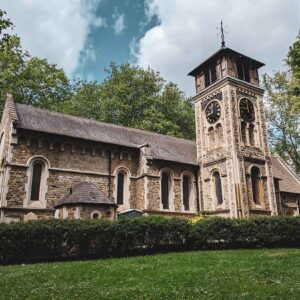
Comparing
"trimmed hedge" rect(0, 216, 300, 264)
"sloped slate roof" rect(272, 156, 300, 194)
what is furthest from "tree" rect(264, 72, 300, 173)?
"trimmed hedge" rect(0, 216, 300, 264)

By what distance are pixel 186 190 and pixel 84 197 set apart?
991cm

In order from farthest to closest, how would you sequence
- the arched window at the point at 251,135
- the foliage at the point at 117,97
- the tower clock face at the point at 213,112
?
the foliage at the point at 117,97, the tower clock face at the point at 213,112, the arched window at the point at 251,135

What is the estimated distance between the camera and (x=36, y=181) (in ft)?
63.5

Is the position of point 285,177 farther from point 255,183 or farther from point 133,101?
point 133,101

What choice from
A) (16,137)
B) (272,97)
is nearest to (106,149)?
(16,137)

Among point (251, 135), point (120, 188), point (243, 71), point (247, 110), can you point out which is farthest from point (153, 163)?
point (243, 71)

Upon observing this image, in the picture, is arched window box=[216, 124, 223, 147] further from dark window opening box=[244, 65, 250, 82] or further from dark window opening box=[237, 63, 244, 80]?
dark window opening box=[244, 65, 250, 82]

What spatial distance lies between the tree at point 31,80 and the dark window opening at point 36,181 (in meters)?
15.0

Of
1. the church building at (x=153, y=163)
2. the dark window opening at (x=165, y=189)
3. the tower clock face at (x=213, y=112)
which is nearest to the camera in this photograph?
the church building at (x=153, y=163)

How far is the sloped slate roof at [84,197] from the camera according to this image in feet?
58.1

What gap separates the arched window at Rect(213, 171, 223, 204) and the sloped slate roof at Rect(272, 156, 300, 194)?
831 centimetres

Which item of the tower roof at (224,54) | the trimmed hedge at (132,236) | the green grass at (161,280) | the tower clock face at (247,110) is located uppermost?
the tower roof at (224,54)

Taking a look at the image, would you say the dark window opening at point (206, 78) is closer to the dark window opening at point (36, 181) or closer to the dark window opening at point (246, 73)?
the dark window opening at point (246, 73)

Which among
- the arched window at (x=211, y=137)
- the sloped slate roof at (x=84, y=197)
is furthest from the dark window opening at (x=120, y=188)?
the arched window at (x=211, y=137)
